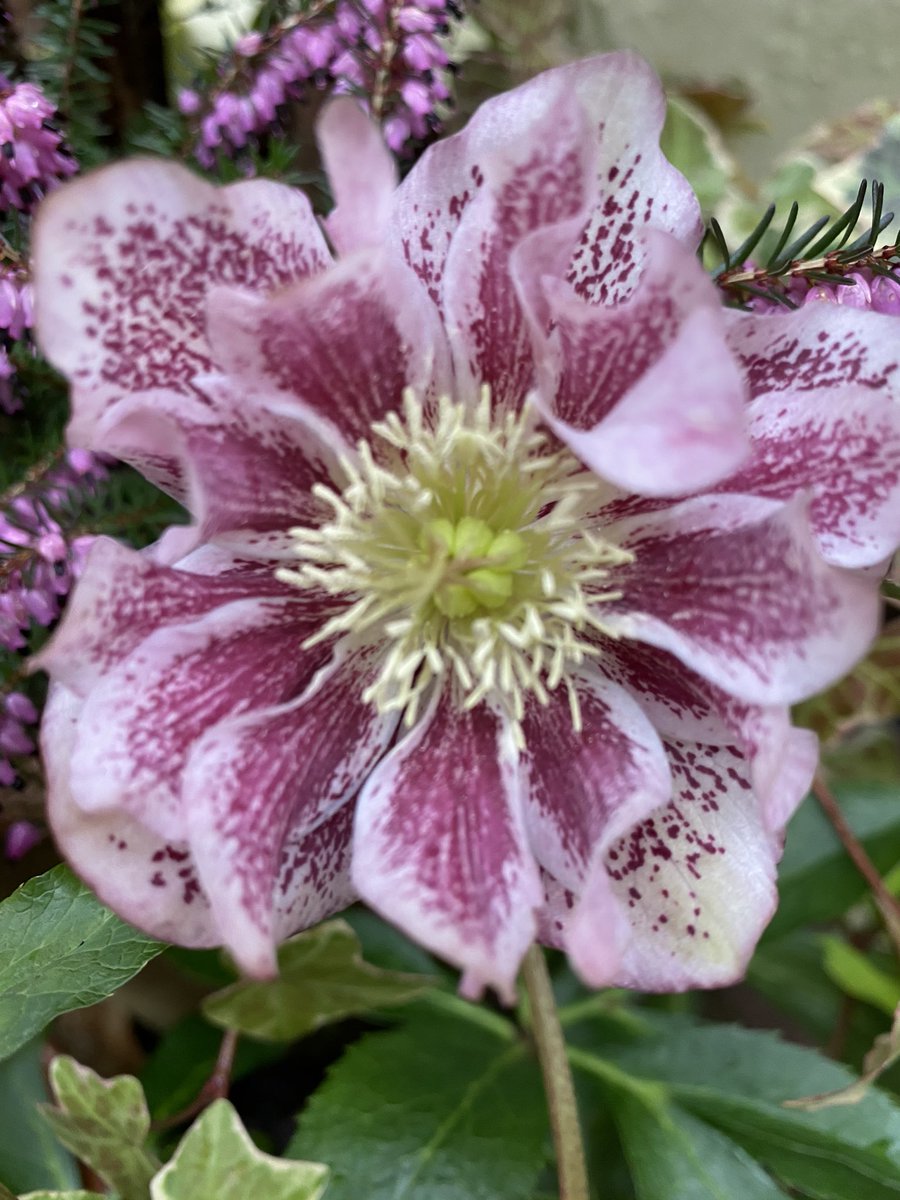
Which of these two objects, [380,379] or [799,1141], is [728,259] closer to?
[380,379]

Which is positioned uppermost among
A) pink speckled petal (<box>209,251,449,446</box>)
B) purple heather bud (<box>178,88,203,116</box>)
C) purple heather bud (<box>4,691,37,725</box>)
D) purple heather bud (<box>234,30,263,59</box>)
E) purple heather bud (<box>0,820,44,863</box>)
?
purple heather bud (<box>234,30,263,59</box>)

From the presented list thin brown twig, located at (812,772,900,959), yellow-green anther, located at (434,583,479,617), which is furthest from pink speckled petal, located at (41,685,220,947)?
thin brown twig, located at (812,772,900,959)

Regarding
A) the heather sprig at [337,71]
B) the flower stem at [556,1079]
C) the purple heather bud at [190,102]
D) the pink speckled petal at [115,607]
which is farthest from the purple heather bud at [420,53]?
the flower stem at [556,1079]

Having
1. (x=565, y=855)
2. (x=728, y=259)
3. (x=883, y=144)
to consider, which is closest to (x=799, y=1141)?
(x=565, y=855)

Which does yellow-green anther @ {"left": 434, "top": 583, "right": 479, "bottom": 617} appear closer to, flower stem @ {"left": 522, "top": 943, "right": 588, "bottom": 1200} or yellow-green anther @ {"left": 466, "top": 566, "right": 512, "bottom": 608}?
yellow-green anther @ {"left": 466, "top": 566, "right": 512, "bottom": 608}

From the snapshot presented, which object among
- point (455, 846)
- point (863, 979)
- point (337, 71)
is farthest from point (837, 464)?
point (863, 979)

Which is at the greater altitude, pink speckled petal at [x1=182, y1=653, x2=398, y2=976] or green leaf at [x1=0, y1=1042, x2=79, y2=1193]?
pink speckled petal at [x1=182, y1=653, x2=398, y2=976]
